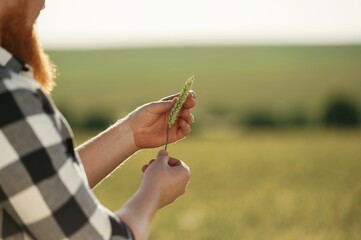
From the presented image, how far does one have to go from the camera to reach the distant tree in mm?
29406

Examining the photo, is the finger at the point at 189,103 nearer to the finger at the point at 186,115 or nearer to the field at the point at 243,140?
the finger at the point at 186,115

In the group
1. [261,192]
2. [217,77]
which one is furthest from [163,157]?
[217,77]

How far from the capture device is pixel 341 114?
29969mm

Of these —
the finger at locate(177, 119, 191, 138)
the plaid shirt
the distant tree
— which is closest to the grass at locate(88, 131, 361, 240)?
the finger at locate(177, 119, 191, 138)

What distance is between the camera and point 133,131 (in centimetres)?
263

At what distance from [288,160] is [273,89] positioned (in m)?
22.7

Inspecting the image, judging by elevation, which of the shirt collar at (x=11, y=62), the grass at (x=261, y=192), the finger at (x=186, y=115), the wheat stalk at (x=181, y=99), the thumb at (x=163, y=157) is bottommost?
the grass at (x=261, y=192)

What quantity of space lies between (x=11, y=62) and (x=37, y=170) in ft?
0.91

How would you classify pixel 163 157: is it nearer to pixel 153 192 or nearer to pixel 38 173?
pixel 153 192

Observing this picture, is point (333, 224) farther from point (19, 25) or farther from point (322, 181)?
point (322, 181)

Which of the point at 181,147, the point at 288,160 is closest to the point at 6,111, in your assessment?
the point at 288,160

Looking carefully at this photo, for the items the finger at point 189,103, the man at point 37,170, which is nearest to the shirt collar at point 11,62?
the man at point 37,170

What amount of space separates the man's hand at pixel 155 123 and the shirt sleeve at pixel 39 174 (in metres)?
0.86

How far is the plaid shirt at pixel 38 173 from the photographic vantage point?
168cm
